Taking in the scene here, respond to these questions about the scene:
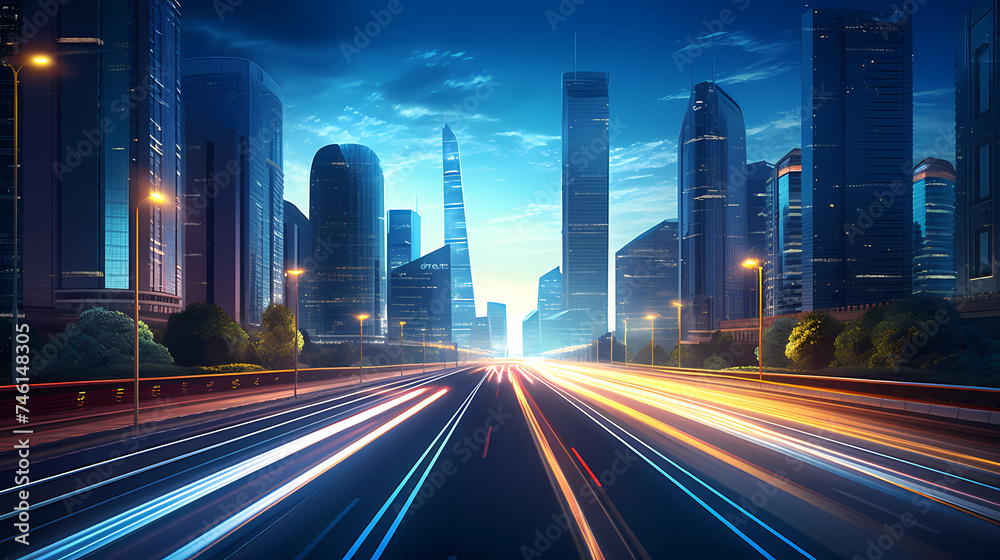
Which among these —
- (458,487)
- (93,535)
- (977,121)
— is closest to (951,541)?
(458,487)

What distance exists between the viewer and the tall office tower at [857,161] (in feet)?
511

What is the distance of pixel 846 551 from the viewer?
698cm

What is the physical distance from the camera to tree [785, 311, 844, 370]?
165ft

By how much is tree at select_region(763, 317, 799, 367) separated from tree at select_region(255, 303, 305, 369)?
66696 mm

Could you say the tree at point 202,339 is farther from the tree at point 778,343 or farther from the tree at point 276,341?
the tree at point 778,343

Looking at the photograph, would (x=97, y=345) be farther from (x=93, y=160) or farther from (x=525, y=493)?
(x=93, y=160)

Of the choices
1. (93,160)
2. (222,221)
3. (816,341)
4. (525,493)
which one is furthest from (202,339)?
(222,221)

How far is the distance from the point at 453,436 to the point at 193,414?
12.9m

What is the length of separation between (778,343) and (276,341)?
70.8 meters

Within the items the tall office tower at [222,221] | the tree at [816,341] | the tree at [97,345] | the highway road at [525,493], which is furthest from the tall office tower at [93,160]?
the tree at [816,341]

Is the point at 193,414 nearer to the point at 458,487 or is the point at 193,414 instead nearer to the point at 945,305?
the point at 458,487

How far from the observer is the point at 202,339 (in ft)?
173

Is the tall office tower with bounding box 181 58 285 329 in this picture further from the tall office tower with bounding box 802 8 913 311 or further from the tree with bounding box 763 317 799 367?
the tall office tower with bounding box 802 8 913 311

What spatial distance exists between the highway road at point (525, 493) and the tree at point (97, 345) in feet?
95.9
